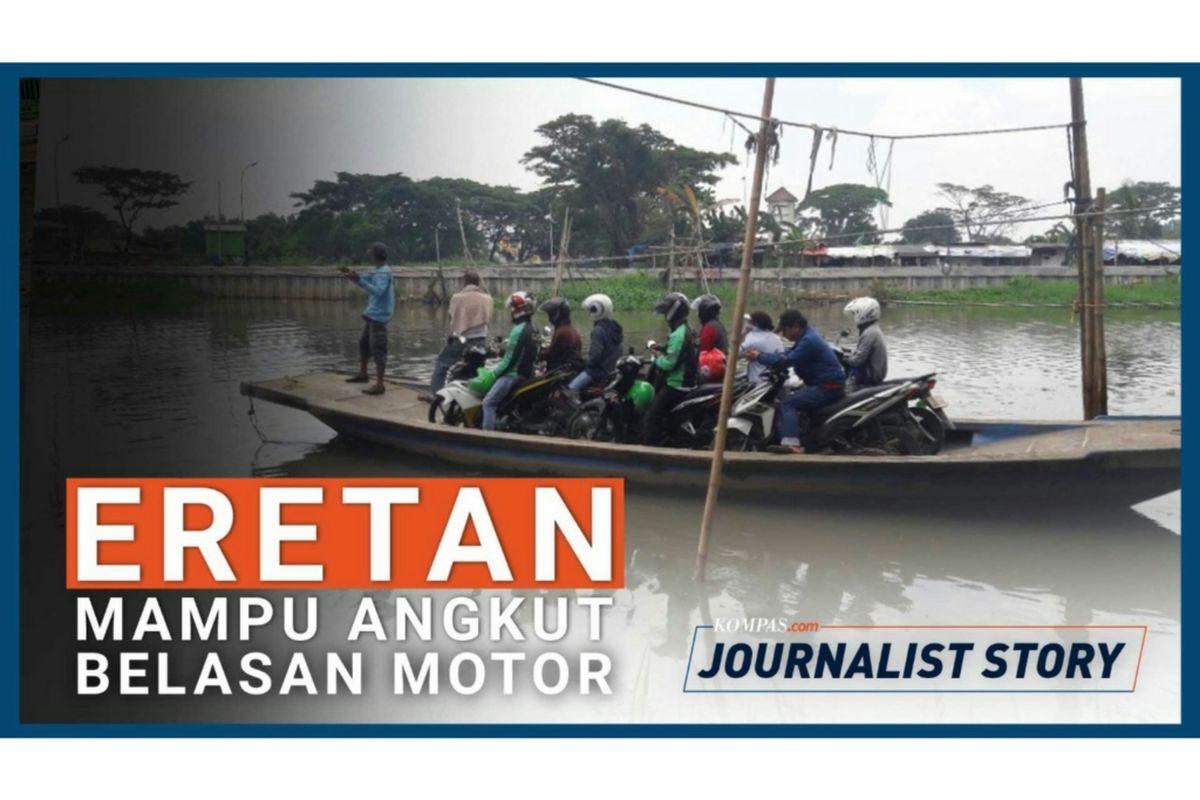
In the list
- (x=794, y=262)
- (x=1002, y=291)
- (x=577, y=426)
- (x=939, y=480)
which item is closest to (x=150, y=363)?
(x=577, y=426)

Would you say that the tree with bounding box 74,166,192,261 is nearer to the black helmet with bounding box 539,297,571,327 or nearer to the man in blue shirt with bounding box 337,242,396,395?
the man in blue shirt with bounding box 337,242,396,395

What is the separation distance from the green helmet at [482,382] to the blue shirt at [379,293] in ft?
4.47

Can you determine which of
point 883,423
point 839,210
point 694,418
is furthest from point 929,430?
point 839,210

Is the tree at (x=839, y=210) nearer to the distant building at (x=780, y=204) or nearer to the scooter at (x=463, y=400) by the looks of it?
the distant building at (x=780, y=204)

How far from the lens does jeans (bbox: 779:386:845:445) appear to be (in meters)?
7.08

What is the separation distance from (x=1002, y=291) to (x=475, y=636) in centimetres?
2047

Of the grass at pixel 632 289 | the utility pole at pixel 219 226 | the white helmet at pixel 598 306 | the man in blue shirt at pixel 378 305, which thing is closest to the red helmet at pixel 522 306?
the white helmet at pixel 598 306

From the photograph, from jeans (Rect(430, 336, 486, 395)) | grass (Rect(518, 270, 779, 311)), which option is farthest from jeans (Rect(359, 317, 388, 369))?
grass (Rect(518, 270, 779, 311))

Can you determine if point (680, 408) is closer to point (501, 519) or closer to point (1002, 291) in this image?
point (501, 519)

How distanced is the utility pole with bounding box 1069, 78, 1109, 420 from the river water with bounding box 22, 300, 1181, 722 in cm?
120

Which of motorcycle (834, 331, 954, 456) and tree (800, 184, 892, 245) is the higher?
tree (800, 184, 892, 245)

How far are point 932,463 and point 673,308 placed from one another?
6.89 ft

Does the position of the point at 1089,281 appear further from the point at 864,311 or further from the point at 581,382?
the point at 581,382

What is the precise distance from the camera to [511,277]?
1806 cm
